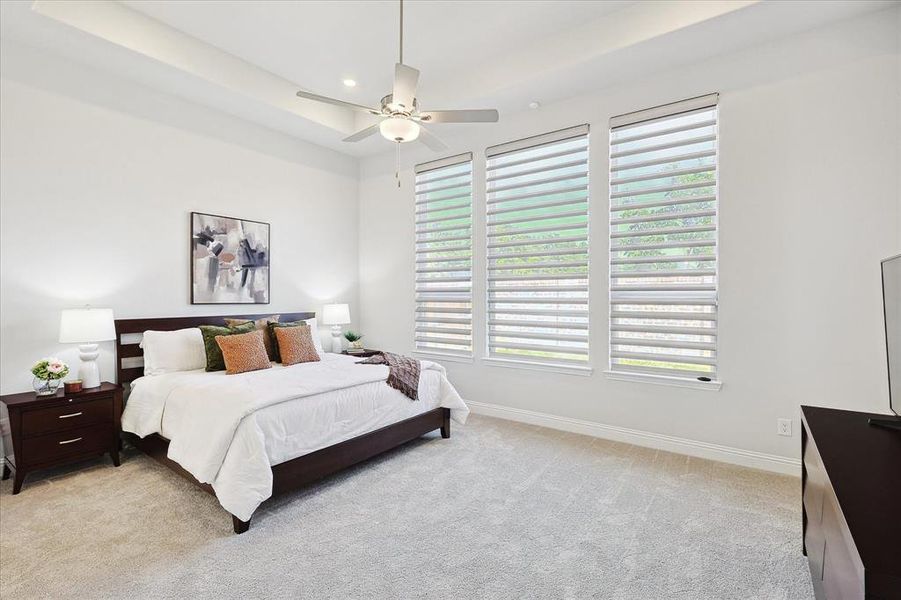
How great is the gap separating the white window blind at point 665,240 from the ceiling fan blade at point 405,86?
1967 mm

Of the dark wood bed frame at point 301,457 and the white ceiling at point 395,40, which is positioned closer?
the dark wood bed frame at point 301,457

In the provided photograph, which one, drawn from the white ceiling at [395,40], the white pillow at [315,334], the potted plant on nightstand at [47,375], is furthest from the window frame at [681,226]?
the potted plant on nightstand at [47,375]

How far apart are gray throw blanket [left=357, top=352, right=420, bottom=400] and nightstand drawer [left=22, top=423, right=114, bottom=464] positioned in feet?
6.23

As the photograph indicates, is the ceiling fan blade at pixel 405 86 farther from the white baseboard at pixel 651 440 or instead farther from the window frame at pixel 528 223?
the white baseboard at pixel 651 440

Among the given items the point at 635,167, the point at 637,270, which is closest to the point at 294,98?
the point at 635,167

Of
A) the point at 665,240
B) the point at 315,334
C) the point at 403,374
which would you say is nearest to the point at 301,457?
the point at 403,374

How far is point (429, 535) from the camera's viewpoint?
7.57 feet

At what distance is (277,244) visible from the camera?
483 cm

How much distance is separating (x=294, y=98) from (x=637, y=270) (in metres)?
3.68

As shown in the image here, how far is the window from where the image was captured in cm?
471

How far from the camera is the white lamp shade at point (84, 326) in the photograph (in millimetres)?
3051

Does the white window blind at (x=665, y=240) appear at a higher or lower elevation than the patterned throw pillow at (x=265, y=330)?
higher

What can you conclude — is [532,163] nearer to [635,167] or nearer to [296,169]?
[635,167]

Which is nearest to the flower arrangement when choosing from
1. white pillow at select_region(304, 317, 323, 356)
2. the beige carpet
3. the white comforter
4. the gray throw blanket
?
the white comforter
